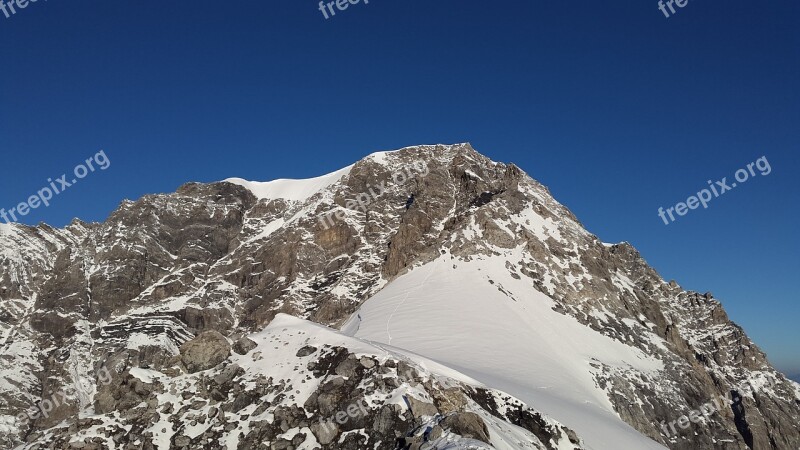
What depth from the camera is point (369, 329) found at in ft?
207

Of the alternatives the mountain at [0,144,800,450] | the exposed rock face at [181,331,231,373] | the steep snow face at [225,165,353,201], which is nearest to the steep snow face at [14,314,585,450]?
the mountain at [0,144,800,450]

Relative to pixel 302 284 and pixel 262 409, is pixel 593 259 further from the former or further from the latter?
pixel 262 409

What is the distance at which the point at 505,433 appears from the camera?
103 feet

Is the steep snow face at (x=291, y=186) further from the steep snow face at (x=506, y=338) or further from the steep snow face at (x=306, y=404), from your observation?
the steep snow face at (x=306, y=404)

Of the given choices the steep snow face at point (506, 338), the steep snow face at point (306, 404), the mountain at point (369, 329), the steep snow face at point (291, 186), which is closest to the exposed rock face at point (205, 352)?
the mountain at point (369, 329)

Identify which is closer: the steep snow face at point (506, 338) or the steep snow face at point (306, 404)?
the steep snow face at point (306, 404)

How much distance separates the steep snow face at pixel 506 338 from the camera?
50.0m

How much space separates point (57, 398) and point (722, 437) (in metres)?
104

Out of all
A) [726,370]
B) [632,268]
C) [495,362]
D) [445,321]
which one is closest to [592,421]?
[495,362]

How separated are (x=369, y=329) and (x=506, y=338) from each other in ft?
45.7

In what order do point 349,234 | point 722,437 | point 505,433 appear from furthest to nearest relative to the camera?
point 349,234
point 722,437
point 505,433

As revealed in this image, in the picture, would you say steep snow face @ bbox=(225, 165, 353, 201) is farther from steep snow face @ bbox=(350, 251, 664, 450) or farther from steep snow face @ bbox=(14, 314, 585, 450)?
steep snow face @ bbox=(14, 314, 585, 450)

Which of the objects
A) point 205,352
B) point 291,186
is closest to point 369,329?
point 205,352

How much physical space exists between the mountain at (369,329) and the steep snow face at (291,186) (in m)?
1.30
